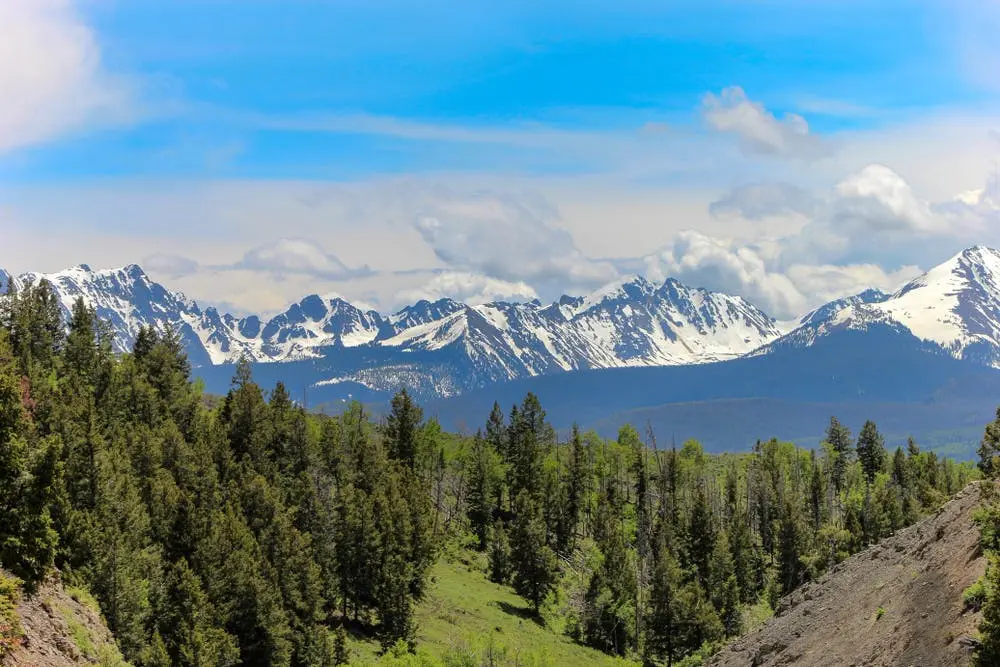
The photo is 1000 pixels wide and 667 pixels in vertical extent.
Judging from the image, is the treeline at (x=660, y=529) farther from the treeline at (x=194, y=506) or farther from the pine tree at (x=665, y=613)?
the treeline at (x=194, y=506)

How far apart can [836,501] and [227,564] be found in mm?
140921

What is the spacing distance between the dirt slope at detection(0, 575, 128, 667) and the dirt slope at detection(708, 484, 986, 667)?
1638 inches

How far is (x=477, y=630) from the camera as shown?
355 feet

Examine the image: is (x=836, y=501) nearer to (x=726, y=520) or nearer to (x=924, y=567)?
(x=726, y=520)

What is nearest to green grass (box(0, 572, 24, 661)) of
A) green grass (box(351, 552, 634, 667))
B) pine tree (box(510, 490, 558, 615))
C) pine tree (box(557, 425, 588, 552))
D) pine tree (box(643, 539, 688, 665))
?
green grass (box(351, 552, 634, 667))

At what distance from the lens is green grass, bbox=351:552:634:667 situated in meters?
88.9

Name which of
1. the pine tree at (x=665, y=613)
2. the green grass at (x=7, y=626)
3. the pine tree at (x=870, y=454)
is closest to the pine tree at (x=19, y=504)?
the green grass at (x=7, y=626)

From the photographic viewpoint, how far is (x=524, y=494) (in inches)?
5551

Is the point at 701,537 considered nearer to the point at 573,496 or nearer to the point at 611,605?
the point at 611,605

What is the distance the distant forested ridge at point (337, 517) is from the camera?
75.9m

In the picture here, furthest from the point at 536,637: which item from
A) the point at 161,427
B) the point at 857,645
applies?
the point at 857,645

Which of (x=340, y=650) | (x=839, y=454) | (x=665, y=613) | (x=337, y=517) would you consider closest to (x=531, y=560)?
(x=665, y=613)

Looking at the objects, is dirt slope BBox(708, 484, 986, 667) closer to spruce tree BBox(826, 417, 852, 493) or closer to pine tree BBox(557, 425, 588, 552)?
pine tree BBox(557, 425, 588, 552)

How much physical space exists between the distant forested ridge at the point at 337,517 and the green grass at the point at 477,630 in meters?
1.92
